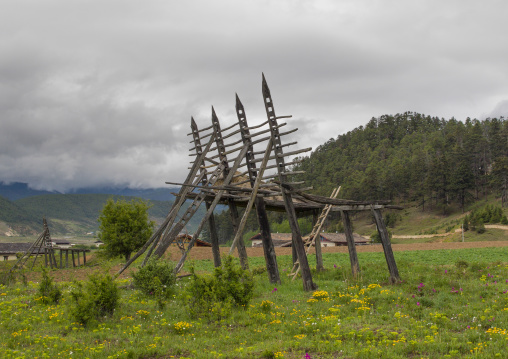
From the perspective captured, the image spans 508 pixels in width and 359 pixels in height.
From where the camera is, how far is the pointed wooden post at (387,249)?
1456cm

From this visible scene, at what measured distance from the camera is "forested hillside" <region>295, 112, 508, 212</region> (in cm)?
8281

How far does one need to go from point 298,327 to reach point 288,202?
5.83 m

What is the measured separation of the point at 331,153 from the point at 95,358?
463 ft

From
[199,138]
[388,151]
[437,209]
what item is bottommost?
[437,209]

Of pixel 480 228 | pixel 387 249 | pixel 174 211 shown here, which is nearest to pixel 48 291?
pixel 174 211

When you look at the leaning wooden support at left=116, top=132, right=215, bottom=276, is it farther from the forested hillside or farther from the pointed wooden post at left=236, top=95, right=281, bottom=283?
the forested hillside

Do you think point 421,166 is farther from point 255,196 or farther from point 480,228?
point 255,196

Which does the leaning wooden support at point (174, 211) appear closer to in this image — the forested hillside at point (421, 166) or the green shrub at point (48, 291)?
the green shrub at point (48, 291)

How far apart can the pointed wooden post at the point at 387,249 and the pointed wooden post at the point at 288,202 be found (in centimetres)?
295

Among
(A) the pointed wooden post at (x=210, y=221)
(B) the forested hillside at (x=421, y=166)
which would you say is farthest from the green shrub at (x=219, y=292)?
(B) the forested hillside at (x=421, y=166)

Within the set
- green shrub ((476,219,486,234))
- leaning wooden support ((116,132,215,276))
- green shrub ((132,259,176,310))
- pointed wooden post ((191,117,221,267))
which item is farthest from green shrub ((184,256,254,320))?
green shrub ((476,219,486,234))

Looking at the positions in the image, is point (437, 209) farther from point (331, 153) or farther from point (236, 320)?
point (236, 320)

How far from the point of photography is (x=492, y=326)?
8.34 m

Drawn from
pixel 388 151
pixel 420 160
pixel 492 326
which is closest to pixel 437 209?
pixel 420 160
